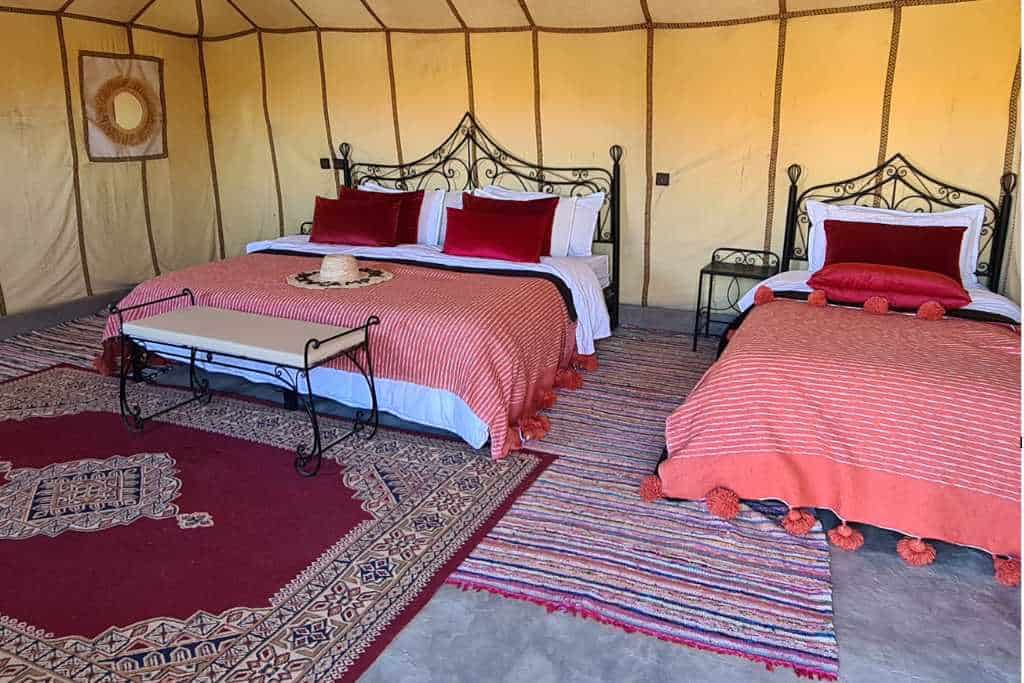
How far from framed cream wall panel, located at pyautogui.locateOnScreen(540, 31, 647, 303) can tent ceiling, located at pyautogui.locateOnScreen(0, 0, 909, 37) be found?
12cm

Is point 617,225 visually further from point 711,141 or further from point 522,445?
point 522,445

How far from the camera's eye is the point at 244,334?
303 centimetres

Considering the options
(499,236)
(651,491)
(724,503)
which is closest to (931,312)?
(724,503)

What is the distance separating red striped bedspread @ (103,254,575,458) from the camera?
2.99 m

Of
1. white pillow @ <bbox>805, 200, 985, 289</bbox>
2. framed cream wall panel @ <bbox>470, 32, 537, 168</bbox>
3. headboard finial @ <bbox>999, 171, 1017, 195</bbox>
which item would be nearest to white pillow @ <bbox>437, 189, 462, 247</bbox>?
framed cream wall panel @ <bbox>470, 32, 537, 168</bbox>

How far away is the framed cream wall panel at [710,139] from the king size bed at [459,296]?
1.12 feet

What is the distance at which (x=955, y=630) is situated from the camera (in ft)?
6.63

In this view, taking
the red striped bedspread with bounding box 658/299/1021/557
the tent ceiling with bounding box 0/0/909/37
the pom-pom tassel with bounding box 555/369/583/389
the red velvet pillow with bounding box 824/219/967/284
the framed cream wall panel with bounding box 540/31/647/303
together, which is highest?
the tent ceiling with bounding box 0/0/909/37

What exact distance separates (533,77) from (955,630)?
12.4ft

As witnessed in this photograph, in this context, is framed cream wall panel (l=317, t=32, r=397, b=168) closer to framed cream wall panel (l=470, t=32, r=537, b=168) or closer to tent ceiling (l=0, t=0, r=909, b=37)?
tent ceiling (l=0, t=0, r=909, b=37)

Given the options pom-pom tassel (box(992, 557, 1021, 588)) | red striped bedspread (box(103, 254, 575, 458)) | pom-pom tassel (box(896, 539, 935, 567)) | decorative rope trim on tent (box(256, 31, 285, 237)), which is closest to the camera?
pom-pom tassel (box(992, 557, 1021, 588))

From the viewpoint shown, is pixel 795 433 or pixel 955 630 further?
pixel 795 433

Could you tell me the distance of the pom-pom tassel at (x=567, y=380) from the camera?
375cm

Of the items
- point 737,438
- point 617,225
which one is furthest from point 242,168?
point 737,438
